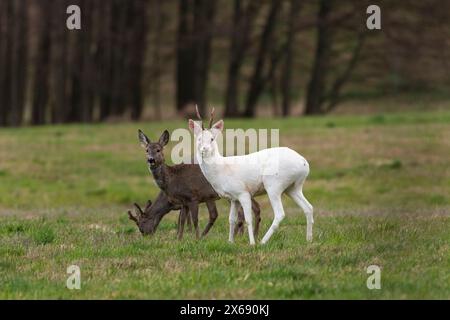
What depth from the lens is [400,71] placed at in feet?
163

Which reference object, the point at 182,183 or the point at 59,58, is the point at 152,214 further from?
the point at 59,58

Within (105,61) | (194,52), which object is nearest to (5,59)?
(105,61)

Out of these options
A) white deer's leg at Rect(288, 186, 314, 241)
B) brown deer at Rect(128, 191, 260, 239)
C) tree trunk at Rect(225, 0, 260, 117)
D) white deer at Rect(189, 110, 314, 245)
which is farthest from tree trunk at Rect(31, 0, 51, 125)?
white deer's leg at Rect(288, 186, 314, 241)

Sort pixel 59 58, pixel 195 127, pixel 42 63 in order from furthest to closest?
1. pixel 42 63
2. pixel 59 58
3. pixel 195 127

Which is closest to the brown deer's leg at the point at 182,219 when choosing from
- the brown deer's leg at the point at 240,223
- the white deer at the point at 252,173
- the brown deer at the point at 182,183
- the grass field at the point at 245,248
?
the brown deer at the point at 182,183

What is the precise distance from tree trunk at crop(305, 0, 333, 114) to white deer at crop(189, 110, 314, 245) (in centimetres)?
3376

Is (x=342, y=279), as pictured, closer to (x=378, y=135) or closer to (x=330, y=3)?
(x=378, y=135)

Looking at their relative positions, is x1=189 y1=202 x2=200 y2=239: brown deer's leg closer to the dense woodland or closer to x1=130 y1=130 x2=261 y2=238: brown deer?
x1=130 y1=130 x2=261 y2=238: brown deer

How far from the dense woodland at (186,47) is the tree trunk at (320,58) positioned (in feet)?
0.15

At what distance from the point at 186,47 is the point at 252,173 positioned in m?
34.6

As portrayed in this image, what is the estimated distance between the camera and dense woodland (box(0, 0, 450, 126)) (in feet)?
151

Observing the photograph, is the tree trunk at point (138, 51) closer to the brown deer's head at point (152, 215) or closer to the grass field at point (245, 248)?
the grass field at point (245, 248)

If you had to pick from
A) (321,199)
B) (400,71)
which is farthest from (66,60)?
(321,199)

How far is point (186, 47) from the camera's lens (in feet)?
153
